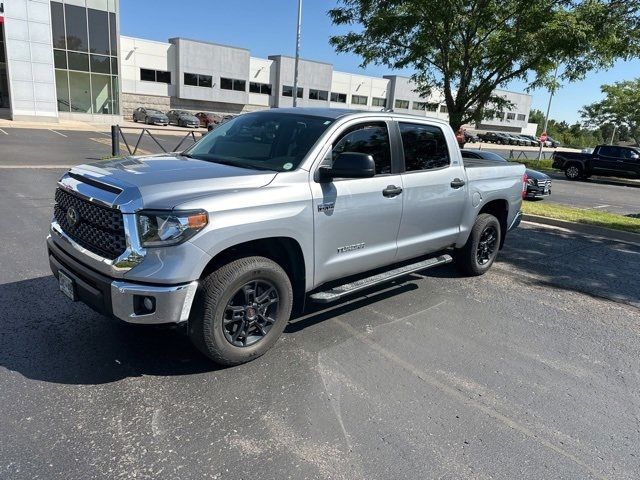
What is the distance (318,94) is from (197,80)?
15.8 meters

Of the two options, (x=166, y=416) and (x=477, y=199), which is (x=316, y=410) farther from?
(x=477, y=199)

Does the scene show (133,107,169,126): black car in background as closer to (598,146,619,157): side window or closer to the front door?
(598,146,619,157): side window

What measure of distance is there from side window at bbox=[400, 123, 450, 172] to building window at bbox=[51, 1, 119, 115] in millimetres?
32428

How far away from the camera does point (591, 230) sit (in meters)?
9.35

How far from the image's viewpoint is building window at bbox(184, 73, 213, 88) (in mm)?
48469

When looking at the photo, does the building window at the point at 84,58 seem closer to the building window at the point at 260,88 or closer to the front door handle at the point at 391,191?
the building window at the point at 260,88

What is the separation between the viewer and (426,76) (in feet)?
45.3

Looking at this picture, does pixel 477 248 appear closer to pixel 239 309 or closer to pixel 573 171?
pixel 239 309

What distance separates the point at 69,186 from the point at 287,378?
2134 millimetres

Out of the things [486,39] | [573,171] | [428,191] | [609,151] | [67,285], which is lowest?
[573,171]

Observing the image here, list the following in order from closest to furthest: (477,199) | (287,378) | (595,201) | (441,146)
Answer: (287,378) < (441,146) < (477,199) < (595,201)

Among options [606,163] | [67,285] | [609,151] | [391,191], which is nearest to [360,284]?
[391,191]

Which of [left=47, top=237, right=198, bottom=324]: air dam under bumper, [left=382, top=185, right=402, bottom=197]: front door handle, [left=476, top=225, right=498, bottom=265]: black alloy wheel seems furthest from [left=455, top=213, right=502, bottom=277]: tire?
[left=47, top=237, right=198, bottom=324]: air dam under bumper

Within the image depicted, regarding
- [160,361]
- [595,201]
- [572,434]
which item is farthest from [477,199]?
[595,201]
